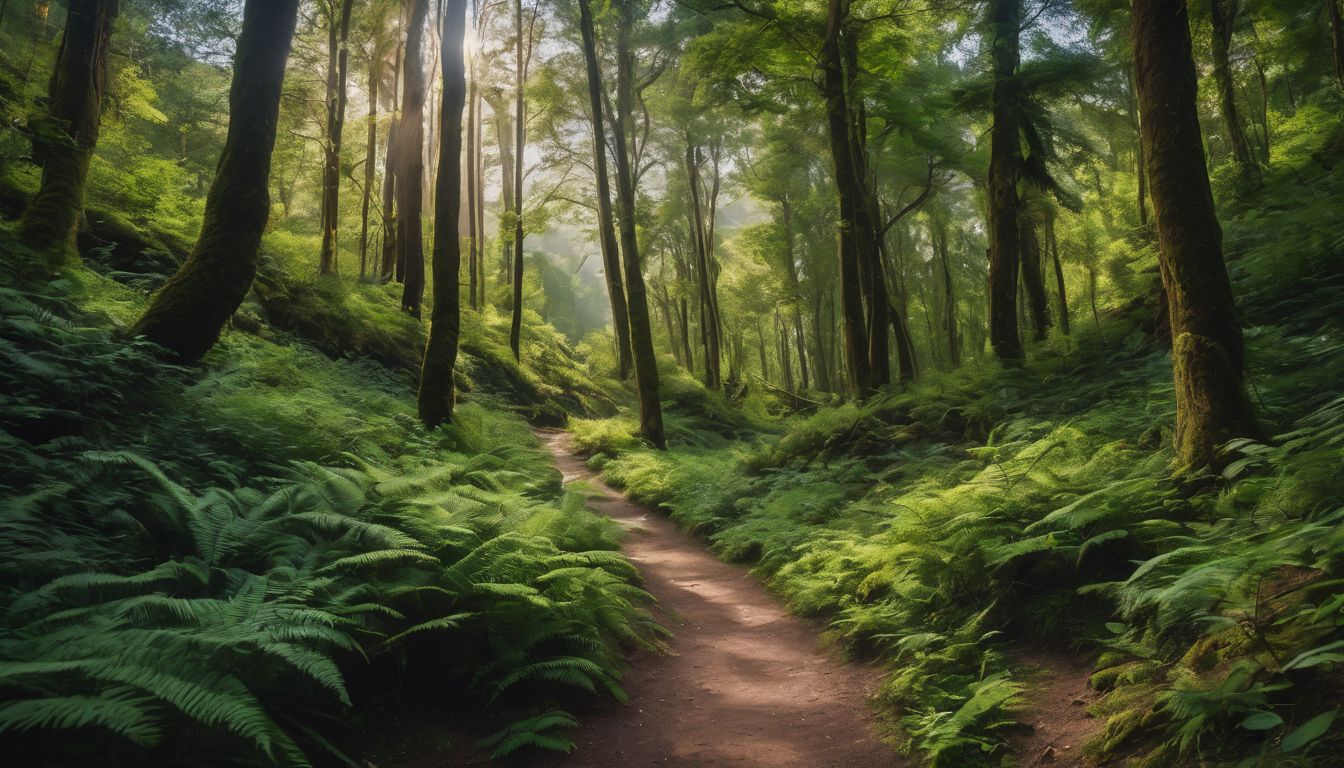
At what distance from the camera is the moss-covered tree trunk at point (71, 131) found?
7680mm

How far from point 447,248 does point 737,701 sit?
7.76 metres

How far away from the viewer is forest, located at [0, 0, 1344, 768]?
278 centimetres

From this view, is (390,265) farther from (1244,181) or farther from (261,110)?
(1244,181)

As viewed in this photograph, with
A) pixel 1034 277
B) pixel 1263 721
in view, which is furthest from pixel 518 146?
pixel 1263 721

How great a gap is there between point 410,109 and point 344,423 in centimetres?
1145

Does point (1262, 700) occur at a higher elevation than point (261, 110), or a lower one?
lower

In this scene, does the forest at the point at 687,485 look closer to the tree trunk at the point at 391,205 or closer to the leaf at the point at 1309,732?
the leaf at the point at 1309,732

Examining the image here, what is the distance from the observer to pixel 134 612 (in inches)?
108

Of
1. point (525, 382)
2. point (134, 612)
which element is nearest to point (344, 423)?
point (134, 612)

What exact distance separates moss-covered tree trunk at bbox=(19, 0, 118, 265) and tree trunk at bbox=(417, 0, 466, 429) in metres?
4.11

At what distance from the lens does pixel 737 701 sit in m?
4.58

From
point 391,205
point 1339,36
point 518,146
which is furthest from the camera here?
point 518,146

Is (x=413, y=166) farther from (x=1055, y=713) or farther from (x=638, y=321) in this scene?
(x=1055, y=713)

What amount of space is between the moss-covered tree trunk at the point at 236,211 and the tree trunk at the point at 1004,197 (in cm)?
1113
